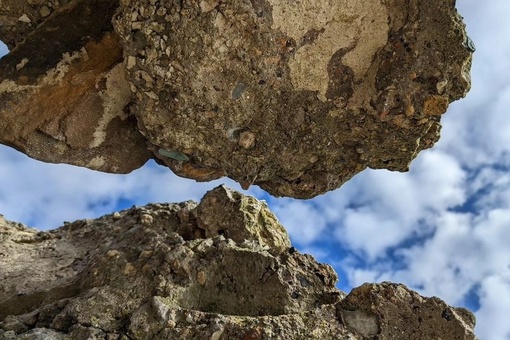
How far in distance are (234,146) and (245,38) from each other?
533mm

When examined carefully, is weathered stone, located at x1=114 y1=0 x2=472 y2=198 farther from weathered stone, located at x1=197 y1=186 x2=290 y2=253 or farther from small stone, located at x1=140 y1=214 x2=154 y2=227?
small stone, located at x1=140 y1=214 x2=154 y2=227

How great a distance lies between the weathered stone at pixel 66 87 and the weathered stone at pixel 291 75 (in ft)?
1.14

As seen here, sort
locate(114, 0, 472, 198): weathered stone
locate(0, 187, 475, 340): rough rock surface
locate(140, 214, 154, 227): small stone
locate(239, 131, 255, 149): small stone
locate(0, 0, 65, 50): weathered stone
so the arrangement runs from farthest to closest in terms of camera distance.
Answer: locate(140, 214, 154, 227): small stone → locate(0, 0, 65, 50): weathered stone → locate(239, 131, 255, 149): small stone → locate(114, 0, 472, 198): weathered stone → locate(0, 187, 475, 340): rough rock surface

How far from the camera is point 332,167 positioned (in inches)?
111

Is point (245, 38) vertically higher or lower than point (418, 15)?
lower

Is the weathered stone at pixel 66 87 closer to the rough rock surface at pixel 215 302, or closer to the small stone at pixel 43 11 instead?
the small stone at pixel 43 11

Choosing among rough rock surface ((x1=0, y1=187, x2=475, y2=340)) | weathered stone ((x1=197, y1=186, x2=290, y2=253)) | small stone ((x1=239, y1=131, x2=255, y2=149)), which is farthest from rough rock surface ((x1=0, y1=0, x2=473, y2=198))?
rough rock surface ((x1=0, y1=187, x2=475, y2=340))

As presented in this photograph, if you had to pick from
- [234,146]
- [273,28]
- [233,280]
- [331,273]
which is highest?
[273,28]

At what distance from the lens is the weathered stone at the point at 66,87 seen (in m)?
2.68

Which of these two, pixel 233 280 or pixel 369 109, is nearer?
pixel 233 280

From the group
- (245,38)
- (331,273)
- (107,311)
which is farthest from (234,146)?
(107,311)

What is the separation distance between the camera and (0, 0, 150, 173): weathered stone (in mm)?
2676

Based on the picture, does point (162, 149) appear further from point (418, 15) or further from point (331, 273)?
point (418, 15)

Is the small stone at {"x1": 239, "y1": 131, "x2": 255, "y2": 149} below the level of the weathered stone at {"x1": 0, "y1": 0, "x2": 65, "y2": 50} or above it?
below
